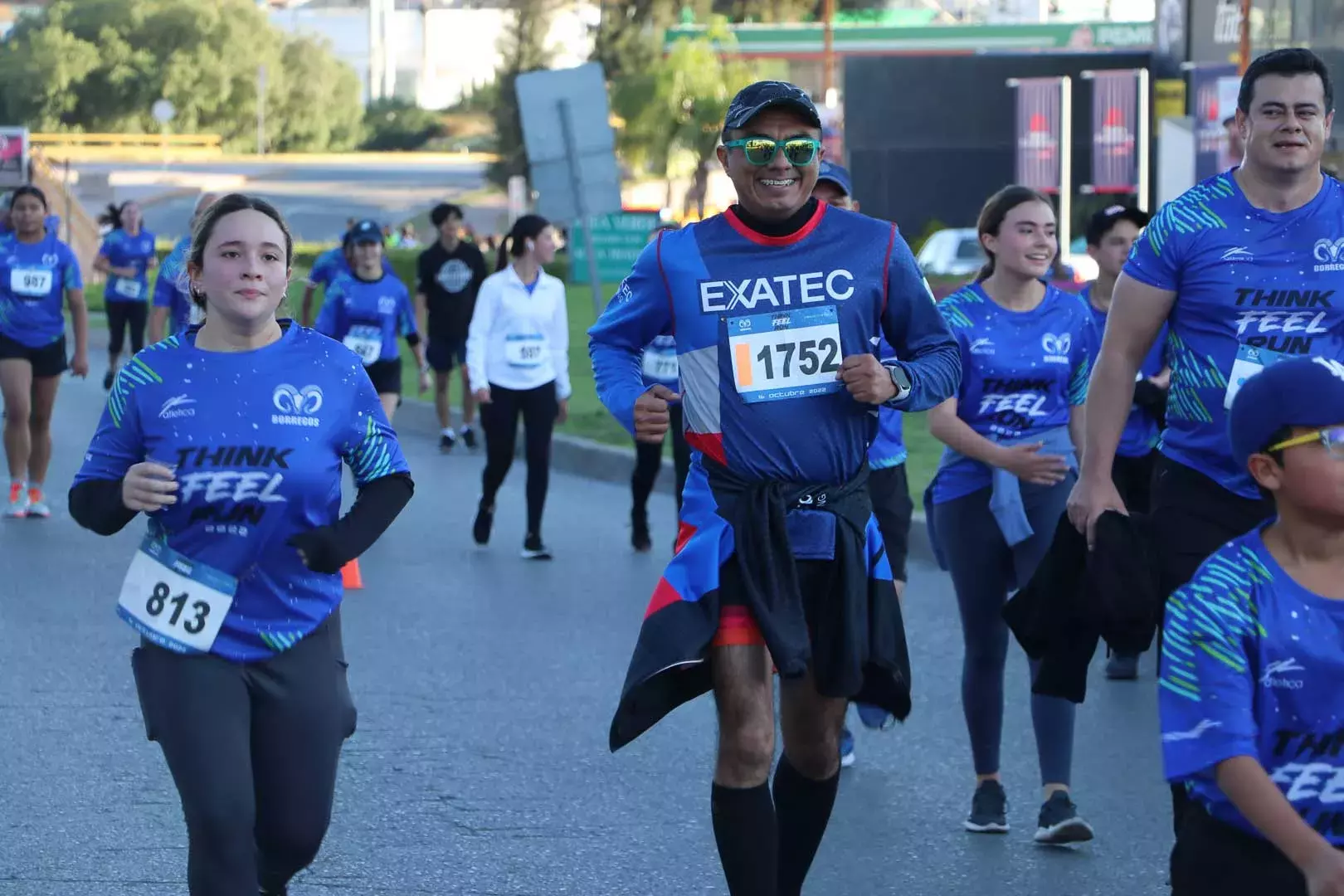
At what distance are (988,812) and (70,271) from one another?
8772 millimetres

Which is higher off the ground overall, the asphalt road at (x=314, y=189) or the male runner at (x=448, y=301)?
the male runner at (x=448, y=301)

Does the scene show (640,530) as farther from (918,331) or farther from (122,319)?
(122,319)

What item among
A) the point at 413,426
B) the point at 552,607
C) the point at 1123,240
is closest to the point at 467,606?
the point at 552,607

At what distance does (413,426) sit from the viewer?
21.1m

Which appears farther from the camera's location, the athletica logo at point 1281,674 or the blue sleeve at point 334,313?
the blue sleeve at point 334,313

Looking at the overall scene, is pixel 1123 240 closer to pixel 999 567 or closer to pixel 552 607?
pixel 999 567

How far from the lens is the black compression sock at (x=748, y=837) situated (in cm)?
491

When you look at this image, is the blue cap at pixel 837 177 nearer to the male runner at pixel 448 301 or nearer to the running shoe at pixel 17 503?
the running shoe at pixel 17 503

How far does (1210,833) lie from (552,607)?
724 centimetres

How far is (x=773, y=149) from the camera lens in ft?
16.7

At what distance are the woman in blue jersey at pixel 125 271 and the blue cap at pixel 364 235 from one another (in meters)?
10.9

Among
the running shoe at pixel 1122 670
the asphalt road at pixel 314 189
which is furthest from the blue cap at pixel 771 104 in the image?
the asphalt road at pixel 314 189

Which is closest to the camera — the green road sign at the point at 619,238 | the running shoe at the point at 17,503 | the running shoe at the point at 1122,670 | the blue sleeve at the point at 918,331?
the blue sleeve at the point at 918,331

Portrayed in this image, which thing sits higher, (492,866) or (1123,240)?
(1123,240)
